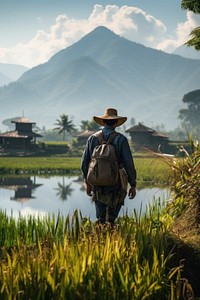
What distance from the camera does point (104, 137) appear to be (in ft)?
18.6

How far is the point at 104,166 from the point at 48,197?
17.6 meters

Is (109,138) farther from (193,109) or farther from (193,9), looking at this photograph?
(193,109)

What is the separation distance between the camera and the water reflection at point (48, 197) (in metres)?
18.2

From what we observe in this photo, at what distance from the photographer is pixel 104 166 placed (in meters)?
5.40

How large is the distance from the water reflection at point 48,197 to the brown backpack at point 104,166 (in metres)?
10.5

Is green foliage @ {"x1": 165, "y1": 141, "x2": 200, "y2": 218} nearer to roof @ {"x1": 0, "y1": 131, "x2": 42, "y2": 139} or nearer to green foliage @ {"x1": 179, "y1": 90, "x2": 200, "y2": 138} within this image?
roof @ {"x1": 0, "y1": 131, "x2": 42, "y2": 139}

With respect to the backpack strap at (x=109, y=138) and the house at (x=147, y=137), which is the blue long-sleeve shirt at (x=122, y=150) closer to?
the backpack strap at (x=109, y=138)

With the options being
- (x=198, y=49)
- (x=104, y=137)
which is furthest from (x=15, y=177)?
(x=104, y=137)

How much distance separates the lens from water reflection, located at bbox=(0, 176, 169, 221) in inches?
716

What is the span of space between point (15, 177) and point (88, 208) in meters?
12.9

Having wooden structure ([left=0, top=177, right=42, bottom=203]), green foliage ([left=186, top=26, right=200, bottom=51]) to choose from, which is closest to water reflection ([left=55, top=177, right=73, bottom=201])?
wooden structure ([left=0, top=177, right=42, bottom=203])

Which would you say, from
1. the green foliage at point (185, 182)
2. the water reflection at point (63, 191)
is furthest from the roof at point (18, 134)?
the green foliage at point (185, 182)

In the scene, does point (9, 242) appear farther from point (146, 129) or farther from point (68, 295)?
point (146, 129)

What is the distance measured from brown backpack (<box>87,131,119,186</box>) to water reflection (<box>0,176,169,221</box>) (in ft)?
34.4
